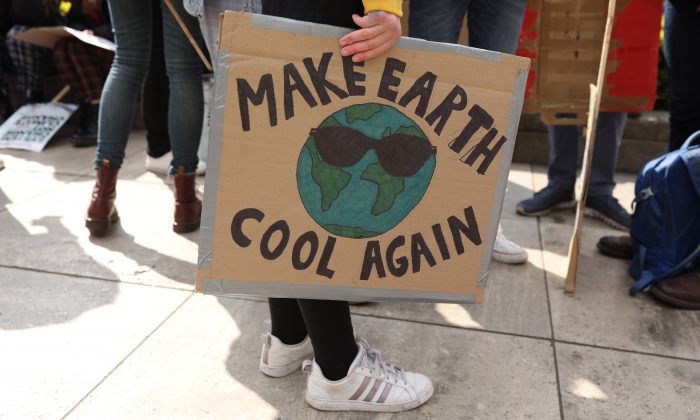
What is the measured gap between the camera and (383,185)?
158cm

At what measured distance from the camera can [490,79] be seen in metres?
1.58

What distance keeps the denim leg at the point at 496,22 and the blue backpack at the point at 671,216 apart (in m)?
0.84

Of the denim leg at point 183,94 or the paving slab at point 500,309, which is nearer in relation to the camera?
the paving slab at point 500,309

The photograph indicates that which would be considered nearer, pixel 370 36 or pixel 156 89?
pixel 370 36

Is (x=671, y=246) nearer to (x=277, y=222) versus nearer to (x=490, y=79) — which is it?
(x=490, y=79)

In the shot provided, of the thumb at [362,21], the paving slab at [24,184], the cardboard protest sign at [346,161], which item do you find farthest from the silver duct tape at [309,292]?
the paving slab at [24,184]

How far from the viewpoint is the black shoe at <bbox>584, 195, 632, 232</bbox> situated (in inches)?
134

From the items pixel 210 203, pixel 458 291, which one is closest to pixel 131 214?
pixel 210 203

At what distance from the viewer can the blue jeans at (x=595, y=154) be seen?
3438 millimetres

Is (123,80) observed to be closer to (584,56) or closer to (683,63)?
(584,56)

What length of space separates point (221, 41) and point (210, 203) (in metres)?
0.39

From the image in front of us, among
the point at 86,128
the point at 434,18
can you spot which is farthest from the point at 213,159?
the point at 86,128

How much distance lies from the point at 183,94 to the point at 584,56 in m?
2.00

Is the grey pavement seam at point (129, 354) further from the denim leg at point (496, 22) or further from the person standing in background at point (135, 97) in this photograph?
the denim leg at point (496, 22)
